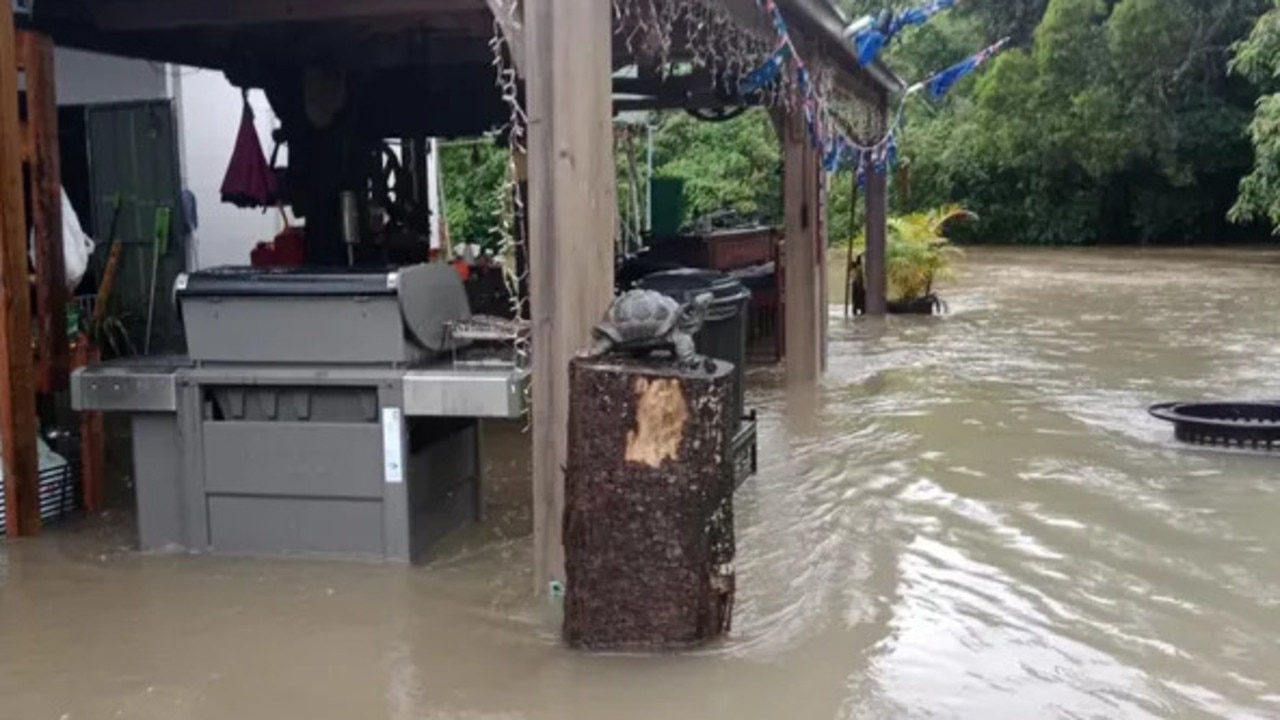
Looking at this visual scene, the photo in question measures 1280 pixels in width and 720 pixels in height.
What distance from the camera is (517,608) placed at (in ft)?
16.8

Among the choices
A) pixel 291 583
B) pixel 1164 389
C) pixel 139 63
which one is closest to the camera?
pixel 291 583

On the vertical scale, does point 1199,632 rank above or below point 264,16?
below

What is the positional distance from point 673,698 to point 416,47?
6.98 meters

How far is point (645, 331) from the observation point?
459 cm

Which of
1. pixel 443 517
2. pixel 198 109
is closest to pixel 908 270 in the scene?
pixel 198 109

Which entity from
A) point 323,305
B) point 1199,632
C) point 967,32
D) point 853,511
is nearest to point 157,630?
point 323,305

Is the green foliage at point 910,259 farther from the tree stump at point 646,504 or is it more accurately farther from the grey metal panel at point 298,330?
the tree stump at point 646,504

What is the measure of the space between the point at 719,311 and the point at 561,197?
1966 millimetres

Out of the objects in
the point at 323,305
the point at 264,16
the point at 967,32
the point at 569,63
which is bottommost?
the point at 323,305

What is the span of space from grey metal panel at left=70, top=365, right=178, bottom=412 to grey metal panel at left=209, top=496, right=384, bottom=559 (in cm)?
47

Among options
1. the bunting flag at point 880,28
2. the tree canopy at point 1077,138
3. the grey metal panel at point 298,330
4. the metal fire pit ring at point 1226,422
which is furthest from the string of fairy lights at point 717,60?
the tree canopy at point 1077,138

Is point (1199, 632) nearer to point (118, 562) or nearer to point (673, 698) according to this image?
point (673, 698)

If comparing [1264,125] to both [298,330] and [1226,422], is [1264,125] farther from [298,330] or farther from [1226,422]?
[298,330]

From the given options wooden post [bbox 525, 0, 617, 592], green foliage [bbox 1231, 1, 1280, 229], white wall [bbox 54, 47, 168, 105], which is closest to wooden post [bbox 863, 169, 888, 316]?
green foliage [bbox 1231, 1, 1280, 229]
